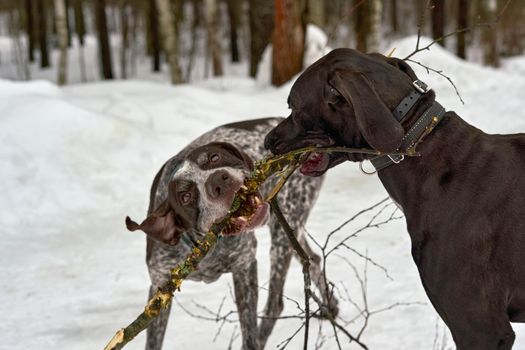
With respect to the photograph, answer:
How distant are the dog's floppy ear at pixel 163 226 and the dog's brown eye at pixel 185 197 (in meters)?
0.10

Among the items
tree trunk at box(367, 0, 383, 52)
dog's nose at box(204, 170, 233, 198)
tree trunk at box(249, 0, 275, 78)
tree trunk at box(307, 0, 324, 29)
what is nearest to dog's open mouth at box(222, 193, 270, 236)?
dog's nose at box(204, 170, 233, 198)

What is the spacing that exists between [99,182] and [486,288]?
6.54m

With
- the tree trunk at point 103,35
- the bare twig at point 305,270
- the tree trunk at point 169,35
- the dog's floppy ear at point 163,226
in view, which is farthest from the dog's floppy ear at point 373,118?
the tree trunk at point 103,35

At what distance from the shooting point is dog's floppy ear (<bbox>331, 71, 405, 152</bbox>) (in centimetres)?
269

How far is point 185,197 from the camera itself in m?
3.70

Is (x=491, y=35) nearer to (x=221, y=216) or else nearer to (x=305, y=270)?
(x=221, y=216)

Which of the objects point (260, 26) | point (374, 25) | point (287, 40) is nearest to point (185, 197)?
point (287, 40)

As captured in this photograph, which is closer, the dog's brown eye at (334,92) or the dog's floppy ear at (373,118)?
the dog's floppy ear at (373,118)

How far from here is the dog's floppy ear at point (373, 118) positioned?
269 cm

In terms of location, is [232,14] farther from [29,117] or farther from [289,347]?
[289,347]

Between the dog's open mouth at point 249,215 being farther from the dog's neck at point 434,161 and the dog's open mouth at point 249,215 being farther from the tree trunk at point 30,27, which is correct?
the tree trunk at point 30,27

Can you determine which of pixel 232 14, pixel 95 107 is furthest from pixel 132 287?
pixel 232 14

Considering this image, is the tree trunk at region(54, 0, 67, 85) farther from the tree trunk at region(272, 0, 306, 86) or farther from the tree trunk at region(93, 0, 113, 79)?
the tree trunk at region(272, 0, 306, 86)

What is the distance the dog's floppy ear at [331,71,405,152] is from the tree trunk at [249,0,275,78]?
505 inches
